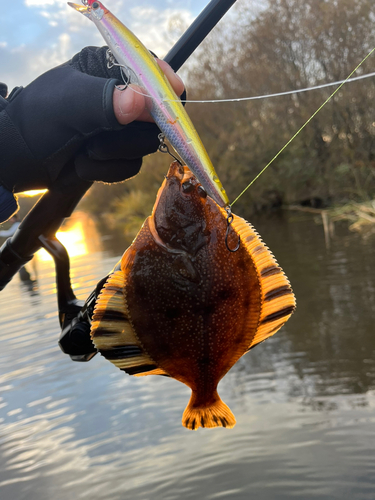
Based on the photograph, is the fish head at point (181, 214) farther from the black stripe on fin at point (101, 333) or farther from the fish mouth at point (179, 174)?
the black stripe on fin at point (101, 333)

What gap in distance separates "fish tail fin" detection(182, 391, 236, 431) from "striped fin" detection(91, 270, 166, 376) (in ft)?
0.78

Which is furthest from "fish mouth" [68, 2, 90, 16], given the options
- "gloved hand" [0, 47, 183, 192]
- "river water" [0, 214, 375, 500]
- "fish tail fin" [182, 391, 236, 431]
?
"river water" [0, 214, 375, 500]


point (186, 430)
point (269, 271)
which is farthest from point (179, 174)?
point (186, 430)

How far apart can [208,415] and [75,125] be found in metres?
0.86

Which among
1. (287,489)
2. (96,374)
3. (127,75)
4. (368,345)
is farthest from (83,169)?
(368,345)

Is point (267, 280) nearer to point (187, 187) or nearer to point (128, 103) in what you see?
point (187, 187)

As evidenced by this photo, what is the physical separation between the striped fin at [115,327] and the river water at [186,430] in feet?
11.2

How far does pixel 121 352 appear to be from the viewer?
4.29 ft

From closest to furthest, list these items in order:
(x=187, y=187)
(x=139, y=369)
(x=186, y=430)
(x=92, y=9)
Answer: (x=92, y=9), (x=187, y=187), (x=139, y=369), (x=186, y=430)

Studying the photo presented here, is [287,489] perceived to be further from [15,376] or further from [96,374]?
[15,376]

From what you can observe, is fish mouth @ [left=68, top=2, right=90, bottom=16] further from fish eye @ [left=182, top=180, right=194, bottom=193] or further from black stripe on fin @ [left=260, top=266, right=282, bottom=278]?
black stripe on fin @ [left=260, top=266, right=282, bottom=278]

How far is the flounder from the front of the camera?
4.15ft

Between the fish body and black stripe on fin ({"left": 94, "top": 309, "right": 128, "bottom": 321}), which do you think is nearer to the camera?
the fish body

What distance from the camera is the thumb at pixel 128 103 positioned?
3.75 feet
